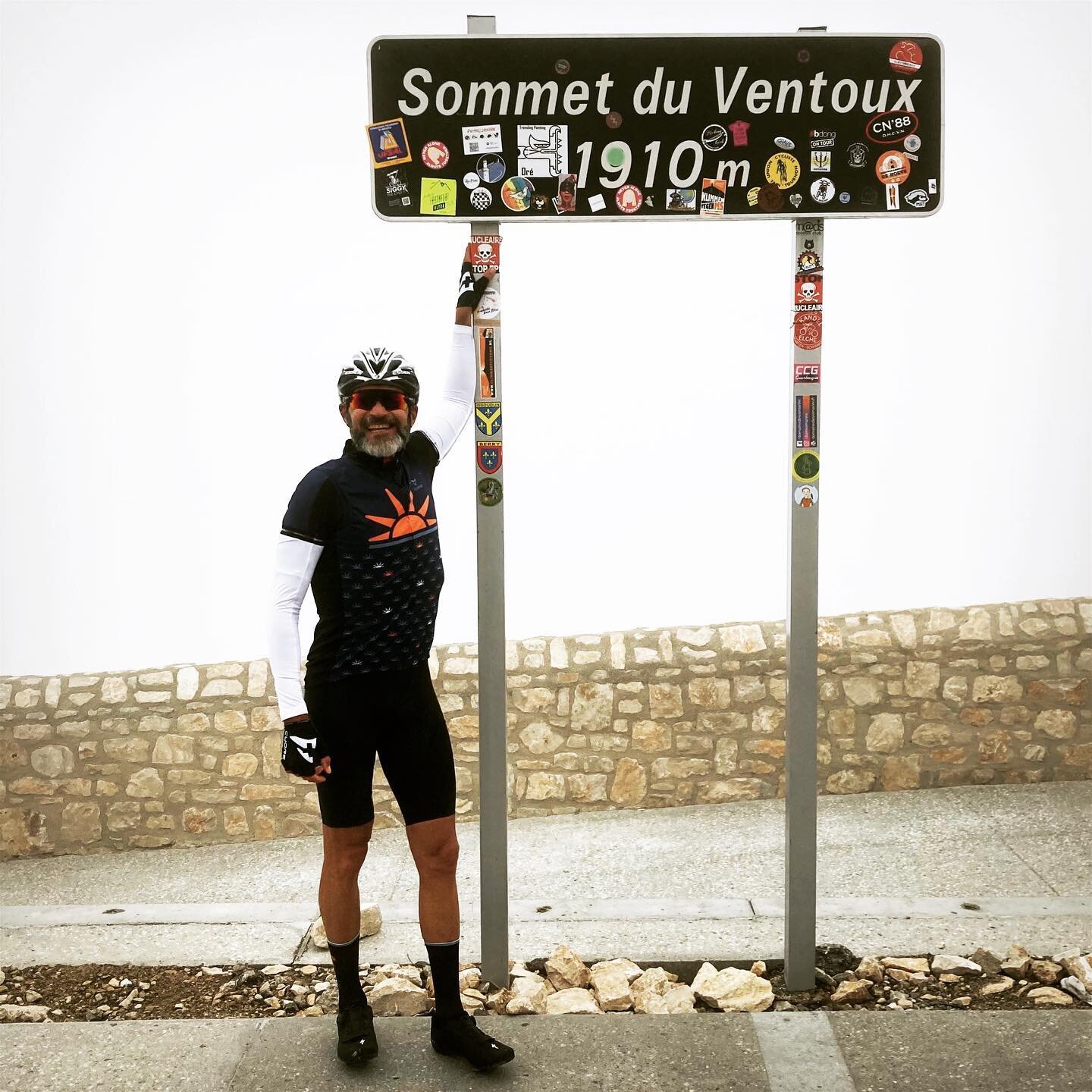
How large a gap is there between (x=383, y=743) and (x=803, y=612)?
135 cm

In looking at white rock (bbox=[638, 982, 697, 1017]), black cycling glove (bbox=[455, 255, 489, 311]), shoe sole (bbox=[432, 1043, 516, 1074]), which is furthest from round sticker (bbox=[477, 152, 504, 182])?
white rock (bbox=[638, 982, 697, 1017])

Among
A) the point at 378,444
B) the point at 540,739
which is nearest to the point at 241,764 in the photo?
the point at 540,739

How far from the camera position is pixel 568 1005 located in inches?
139

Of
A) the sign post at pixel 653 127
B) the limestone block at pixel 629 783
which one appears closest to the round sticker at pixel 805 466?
the sign post at pixel 653 127

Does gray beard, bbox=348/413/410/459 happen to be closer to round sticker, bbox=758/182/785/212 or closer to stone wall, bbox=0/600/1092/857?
round sticker, bbox=758/182/785/212

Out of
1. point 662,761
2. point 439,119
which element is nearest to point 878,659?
point 662,761

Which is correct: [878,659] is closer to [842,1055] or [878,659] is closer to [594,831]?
[594,831]

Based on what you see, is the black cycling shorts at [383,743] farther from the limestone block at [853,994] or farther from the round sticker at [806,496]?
the limestone block at [853,994]

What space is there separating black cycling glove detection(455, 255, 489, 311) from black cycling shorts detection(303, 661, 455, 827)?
3.53ft

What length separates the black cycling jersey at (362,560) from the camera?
2.99m

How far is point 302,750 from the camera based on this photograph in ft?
9.69

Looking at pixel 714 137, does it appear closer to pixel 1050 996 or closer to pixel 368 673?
pixel 368 673

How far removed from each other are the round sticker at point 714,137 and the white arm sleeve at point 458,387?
680mm

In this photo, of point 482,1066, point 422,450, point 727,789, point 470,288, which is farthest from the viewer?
point 727,789
